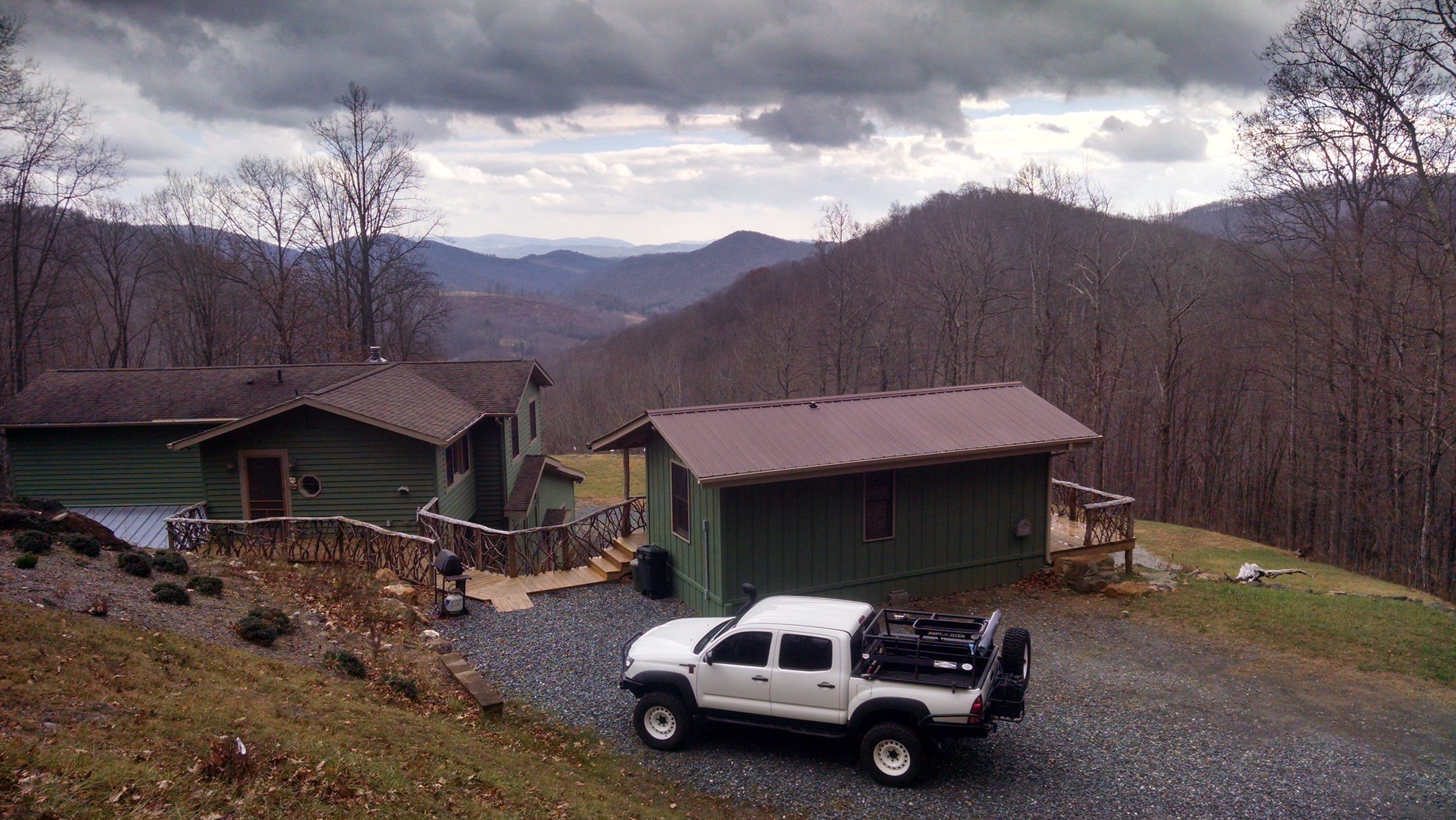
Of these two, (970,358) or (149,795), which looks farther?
(970,358)

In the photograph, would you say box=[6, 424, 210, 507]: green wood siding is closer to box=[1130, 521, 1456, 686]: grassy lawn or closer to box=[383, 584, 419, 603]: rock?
box=[383, 584, 419, 603]: rock

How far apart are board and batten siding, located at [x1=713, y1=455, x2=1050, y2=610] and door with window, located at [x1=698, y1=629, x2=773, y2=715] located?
420 cm

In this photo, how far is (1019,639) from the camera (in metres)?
9.01

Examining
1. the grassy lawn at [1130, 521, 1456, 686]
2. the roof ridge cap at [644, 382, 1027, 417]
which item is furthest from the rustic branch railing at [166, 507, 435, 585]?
the grassy lawn at [1130, 521, 1456, 686]

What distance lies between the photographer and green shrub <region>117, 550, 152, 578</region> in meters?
12.0

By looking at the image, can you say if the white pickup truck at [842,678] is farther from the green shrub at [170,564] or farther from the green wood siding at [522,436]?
the green wood siding at [522,436]

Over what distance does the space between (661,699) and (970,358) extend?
3382 centimetres

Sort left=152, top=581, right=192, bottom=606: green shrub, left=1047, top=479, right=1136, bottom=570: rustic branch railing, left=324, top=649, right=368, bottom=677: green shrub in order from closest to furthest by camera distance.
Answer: left=324, top=649, right=368, bottom=677: green shrub → left=152, top=581, right=192, bottom=606: green shrub → left=1047, top=479, right=1136, bottom=570: rustic branch railing

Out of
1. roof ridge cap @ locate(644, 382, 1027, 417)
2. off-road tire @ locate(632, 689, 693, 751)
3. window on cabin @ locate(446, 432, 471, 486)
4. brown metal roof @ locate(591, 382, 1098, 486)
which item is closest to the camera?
off-road tire @ locate(632, 689, 693, 751)

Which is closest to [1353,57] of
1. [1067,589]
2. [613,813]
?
[1067,589]

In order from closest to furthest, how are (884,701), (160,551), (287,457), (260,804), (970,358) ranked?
(260,804)
(884,701)
(160,551)
(287,457)
(970,358)

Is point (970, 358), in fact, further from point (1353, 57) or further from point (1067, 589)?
point (1067, 589)

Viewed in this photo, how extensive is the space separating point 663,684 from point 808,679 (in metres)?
1.77

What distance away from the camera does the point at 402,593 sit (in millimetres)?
14109
